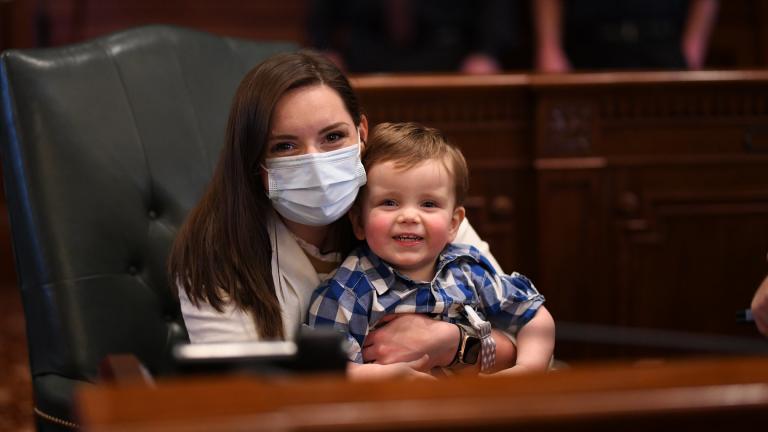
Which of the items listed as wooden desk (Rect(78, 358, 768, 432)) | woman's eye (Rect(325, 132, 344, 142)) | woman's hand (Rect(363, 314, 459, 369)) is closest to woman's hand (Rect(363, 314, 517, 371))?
woman's hand (Rect(363, 314, 459, 369))

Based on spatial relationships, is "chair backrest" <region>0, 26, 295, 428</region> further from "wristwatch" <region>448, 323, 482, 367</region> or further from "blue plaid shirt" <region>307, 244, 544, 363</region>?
"wristwatch" <region>448, 323, 482, 367</region>

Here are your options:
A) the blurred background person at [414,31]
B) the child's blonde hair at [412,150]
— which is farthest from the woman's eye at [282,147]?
the blurred background person at [414,31]

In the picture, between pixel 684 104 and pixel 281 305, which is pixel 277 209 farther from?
pixel 684 104

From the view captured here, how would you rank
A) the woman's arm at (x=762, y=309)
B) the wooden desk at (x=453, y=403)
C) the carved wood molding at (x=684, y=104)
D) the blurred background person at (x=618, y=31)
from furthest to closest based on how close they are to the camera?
the blurred background person at (x=618, y=31), the carved wood molding at (x=684, y=104), the woman's arm at (x=762, y=309), the wooden desk at (x=453, y=403)

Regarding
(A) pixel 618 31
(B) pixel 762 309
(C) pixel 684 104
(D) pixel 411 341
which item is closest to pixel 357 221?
(D) pixel 411 341

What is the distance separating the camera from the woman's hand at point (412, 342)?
172 centimetres

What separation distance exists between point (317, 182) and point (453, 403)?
35.5 inches

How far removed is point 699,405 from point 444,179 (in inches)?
37.8

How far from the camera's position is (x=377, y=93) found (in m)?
3.09

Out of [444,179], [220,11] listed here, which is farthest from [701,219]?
[220,11]

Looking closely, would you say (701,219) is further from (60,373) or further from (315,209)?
(60,373)

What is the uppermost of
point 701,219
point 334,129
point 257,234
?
point 334,129

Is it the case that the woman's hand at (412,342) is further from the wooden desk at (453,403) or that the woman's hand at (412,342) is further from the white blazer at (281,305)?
the wooden desk at (453,403)

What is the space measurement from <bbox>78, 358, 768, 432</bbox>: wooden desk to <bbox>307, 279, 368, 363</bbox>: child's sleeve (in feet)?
2.69
